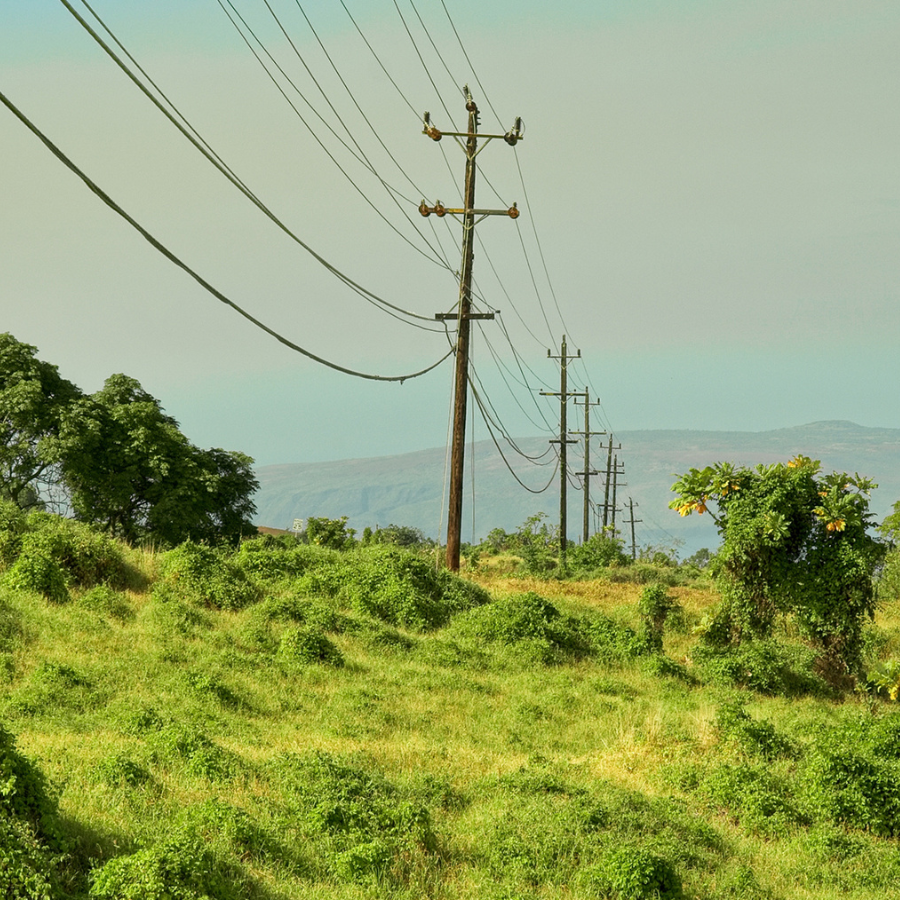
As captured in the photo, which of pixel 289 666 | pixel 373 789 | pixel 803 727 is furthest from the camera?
pixel 289 666

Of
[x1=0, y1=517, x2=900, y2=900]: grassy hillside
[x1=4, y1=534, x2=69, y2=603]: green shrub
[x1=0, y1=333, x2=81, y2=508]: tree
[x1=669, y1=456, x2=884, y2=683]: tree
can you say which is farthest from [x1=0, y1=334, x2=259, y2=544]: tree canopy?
[x1=669, y1=456, x2=884, y2=683]: tree

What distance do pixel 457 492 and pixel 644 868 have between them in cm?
1798

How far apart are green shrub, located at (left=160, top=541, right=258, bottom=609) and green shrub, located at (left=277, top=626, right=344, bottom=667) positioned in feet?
13.9

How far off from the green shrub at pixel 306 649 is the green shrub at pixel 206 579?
13.9ft

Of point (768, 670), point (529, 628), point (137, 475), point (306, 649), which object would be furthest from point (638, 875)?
point (137, 475)

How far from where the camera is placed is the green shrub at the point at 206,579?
82.7 ft

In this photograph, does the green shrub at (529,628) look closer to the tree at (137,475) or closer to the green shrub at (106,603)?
the green shrub at (106,603)

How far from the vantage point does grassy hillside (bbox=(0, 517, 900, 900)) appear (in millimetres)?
10953

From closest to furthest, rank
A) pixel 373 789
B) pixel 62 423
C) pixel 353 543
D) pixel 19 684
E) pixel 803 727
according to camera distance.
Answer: pixel 373 789
pixel 19 684
pixel 803 727
pixel 62 423
pixel 353 543

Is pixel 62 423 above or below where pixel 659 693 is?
above

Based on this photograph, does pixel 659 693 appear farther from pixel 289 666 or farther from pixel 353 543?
pixel 353 543

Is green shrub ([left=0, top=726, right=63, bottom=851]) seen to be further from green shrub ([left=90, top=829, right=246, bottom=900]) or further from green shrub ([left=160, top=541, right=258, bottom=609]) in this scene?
green shrub ([left=160, top=541, right=258, bottom=609])

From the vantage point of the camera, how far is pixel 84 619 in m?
21.3

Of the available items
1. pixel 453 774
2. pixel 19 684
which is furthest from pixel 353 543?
pixel 453 774
